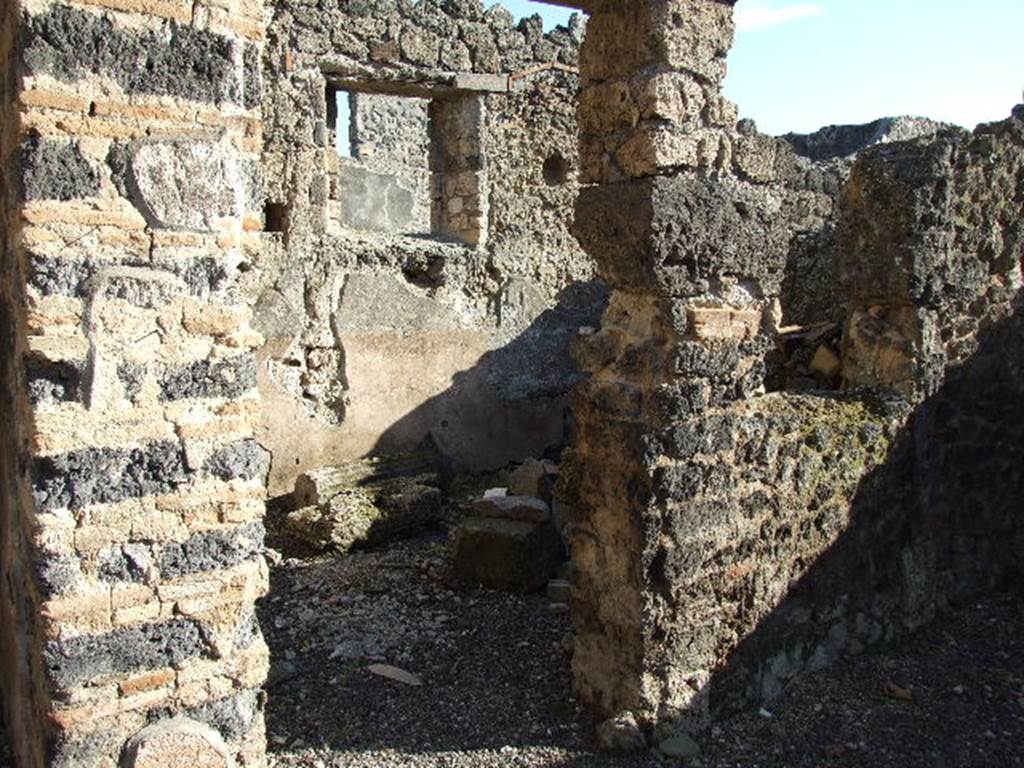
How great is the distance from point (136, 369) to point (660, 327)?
2103mm

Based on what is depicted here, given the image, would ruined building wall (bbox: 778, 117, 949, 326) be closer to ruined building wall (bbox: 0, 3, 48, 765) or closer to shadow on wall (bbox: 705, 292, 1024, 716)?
shadow on wall (bbox: 705, 292, 1024, 716)

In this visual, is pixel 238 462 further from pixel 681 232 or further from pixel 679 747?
pixel 679 747

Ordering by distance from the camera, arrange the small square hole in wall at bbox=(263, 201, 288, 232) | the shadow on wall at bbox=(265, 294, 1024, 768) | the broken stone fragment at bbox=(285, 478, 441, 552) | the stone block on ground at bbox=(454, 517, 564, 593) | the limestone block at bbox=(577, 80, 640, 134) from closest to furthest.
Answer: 1. the limestone block at bbox=(577, 80, 640, 134)
2. the shadow on wall at bbox=(265, 294, 1024, 768)
3. the stone block on ground at bbox=(454, 517, 564, 593)
4. the broken stone fragment at bbox=(285, 478, 441, 552)
5. the small square hole in wall at bbox=(263, 201, 288, 232)

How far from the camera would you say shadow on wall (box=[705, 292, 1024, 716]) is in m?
4.17

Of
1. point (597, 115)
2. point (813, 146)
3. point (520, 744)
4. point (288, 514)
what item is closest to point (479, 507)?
point (288, 514)

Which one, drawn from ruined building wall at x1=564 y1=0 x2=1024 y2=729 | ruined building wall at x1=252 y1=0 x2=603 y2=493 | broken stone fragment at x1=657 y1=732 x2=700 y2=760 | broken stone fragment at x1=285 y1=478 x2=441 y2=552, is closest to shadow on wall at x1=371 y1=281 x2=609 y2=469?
ruined building wall at x1=252 y1=0 x2=603 y2=493

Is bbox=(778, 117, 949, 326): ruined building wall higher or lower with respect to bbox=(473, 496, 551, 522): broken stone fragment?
higher

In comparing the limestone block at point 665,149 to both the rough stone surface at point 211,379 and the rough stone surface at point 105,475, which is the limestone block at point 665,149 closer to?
the rough stone surface at point 211,379

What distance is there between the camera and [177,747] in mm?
2500

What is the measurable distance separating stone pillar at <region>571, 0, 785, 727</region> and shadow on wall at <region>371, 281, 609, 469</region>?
140 inches

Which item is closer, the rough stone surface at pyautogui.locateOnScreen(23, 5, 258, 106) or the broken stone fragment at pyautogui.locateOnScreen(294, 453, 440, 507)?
the rough stone surface at pyautogui.locateOnScreen(23, 5, 258, 106)

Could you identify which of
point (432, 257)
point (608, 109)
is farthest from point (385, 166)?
point (608, 109)

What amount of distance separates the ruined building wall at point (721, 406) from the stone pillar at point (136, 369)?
1648 millimetres

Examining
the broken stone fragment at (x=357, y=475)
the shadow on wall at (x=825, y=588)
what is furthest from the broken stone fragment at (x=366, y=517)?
the shadow on wall at (x=825, y=588)
